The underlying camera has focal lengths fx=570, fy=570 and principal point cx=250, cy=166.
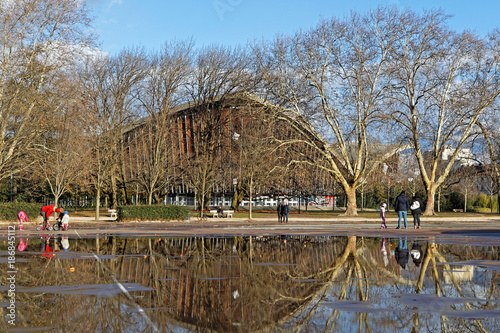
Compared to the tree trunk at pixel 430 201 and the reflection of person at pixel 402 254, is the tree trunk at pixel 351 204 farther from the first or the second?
the reflection of person at pixel 402 254

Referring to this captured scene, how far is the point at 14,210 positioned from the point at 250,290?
30.3 meters

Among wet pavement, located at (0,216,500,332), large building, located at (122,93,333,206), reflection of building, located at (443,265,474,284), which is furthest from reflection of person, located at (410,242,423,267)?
large building, located at (122,93,333,206)

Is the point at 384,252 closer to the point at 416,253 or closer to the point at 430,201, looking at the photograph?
the point at 416,253

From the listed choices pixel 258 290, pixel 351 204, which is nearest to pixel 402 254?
pixel 258 290

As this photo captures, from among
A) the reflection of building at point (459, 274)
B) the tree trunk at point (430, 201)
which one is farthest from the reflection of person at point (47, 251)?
the tree trunk at point (430, 201)

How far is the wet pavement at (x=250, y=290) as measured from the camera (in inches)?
290

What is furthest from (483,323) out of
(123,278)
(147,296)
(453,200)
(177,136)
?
(453,200)

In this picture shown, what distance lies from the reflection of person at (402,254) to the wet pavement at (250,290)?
0.10ft

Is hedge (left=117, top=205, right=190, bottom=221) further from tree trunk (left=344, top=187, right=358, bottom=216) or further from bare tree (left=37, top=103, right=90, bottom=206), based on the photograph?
tree trunk (left=344, top=187, right=358, bottom=216)

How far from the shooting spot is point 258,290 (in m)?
9.88

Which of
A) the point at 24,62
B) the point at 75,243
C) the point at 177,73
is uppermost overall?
the point at 177,73

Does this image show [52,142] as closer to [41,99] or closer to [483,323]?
[41,99]

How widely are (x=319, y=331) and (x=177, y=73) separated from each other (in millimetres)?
49239

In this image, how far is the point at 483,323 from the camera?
7246mm
